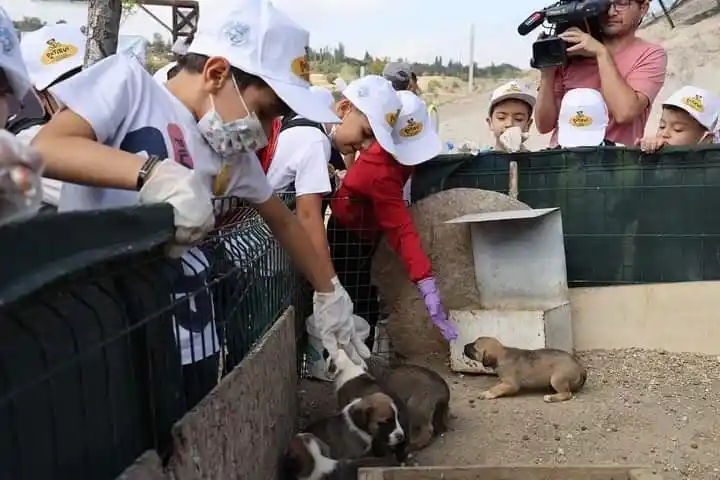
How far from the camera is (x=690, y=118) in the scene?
5.79 metres

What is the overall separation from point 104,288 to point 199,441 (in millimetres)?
573

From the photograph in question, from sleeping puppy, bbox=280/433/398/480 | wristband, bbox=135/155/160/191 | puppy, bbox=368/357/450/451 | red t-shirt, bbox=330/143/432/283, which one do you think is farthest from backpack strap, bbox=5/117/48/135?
red t-shirt, bbox=330/143/432/283

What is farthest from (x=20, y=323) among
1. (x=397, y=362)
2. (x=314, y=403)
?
(x=397, y=362)

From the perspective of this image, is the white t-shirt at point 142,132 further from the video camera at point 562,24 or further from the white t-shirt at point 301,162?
the video camera at point 562,24

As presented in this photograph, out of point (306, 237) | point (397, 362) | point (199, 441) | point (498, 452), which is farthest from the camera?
point (397, 362)

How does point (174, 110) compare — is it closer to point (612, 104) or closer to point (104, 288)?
point (104, 288)

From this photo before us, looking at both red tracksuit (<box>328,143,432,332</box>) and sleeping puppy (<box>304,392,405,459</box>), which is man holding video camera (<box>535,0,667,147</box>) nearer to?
red tracksuit (<box>328,143,432,332</box>)

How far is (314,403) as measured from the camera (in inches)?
179

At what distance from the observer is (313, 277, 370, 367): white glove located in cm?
389

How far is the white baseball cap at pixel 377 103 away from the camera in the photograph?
199 inches

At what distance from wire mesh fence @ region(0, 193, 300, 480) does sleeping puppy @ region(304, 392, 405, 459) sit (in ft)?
3.25

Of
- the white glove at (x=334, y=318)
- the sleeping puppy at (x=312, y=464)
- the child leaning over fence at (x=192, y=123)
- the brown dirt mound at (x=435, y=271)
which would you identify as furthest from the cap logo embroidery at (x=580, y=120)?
the child leaning over fence at (x=192, y=123)

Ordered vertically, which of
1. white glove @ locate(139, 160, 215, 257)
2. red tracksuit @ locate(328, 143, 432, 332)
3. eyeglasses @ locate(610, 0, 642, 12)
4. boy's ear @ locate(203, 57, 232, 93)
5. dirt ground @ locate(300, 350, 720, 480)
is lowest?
dirt ground @ locate(300, 350, 720, 480)

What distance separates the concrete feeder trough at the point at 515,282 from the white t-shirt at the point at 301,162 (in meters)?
1.05
